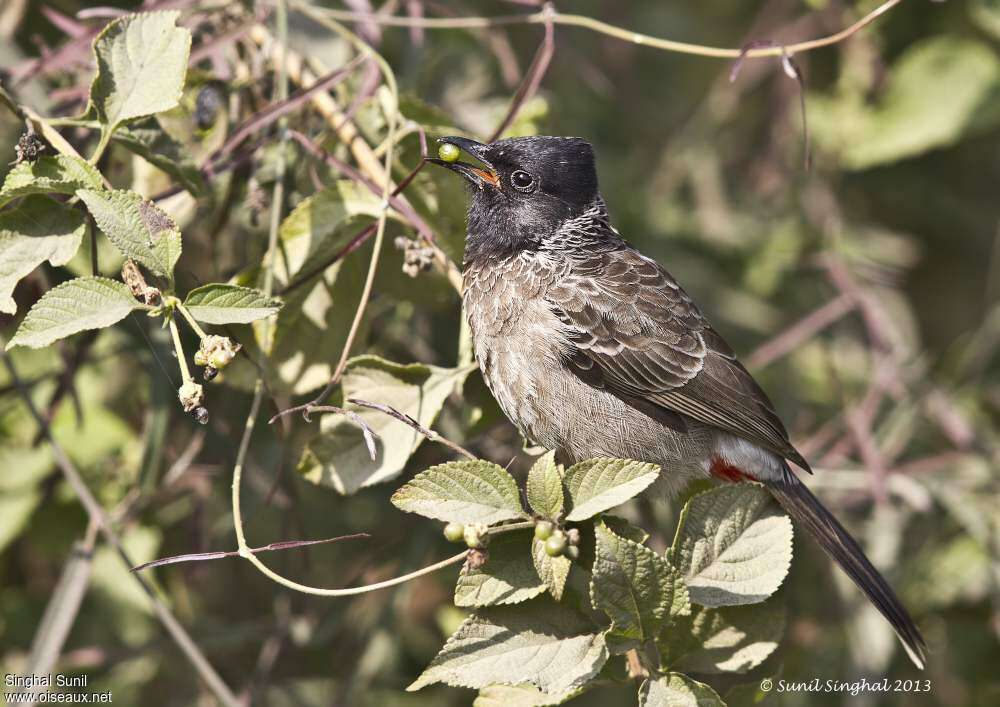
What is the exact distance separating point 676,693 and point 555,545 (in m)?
0.41

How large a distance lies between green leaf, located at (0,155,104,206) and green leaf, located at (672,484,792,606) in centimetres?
149

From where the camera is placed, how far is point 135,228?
2172 millimetres

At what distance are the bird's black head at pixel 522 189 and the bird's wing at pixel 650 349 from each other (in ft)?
0.69

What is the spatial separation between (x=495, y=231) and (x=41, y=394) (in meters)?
1.70

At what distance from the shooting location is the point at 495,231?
10.5 feet

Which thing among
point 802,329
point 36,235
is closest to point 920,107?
point 802,329

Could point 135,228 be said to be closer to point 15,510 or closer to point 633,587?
point 633,587

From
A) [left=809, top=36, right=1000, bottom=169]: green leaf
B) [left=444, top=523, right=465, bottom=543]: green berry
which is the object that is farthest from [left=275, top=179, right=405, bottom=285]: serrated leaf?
[left=809, top=36, right=1000, bottom=169]: green leaf

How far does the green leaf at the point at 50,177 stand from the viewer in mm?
2180

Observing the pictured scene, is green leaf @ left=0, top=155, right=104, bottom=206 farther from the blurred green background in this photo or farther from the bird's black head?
the bird's black head

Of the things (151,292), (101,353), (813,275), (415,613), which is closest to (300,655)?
(415,613)

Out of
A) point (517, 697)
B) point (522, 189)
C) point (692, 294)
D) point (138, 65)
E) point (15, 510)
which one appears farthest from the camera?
point (692, 294)

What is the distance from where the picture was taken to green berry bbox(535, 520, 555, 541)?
217 cm

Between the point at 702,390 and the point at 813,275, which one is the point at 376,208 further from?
the point at 813,275
